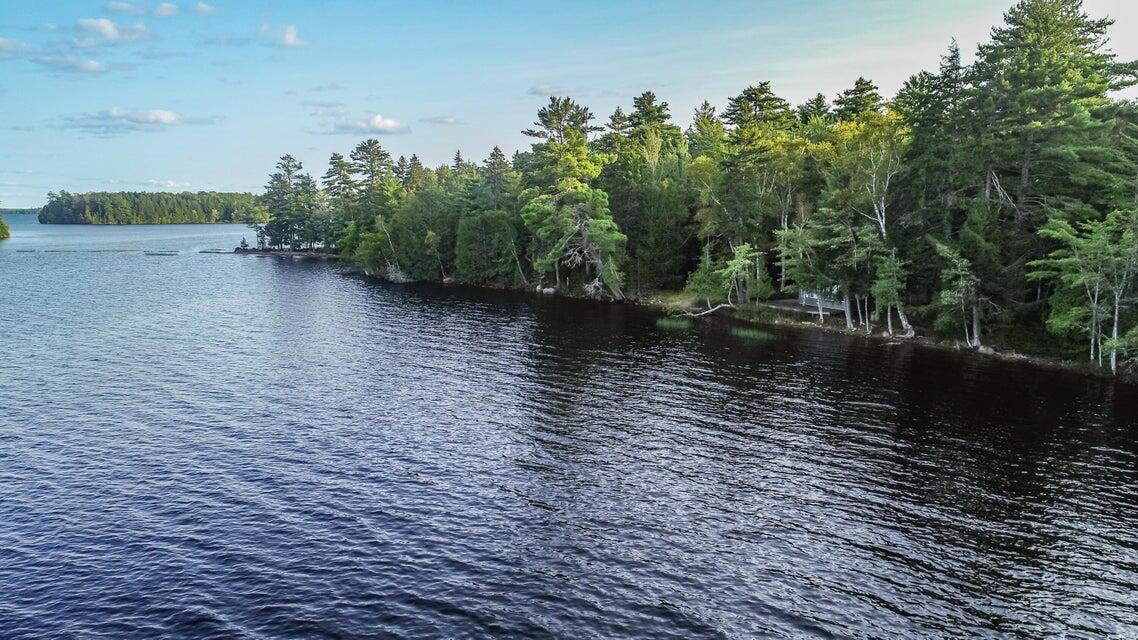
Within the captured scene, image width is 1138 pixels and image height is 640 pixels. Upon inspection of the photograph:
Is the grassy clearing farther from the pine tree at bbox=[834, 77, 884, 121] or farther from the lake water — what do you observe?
the pine tree at bbox=[834, 77, 884, 121]

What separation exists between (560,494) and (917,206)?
158 feet

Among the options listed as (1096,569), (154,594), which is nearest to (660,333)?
(1096,569)

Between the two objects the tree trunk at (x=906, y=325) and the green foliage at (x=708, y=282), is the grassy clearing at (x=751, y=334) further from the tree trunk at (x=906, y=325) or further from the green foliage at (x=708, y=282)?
the tree trunk at (x=906, y=325)

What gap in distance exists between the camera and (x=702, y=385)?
162 ft

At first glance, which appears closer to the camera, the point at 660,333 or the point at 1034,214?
the point at 1034,214

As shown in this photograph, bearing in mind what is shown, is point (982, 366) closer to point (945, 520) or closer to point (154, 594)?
point (945, 520)

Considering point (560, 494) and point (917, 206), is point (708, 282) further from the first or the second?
point (560, 494)

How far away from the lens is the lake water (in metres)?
22.5

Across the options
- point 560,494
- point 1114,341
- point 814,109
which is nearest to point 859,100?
point 814,109

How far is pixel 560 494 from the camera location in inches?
Result: 1238

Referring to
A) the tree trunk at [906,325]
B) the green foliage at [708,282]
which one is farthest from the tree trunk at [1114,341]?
the green foliage at [708,282]

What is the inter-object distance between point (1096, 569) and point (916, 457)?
10988mm

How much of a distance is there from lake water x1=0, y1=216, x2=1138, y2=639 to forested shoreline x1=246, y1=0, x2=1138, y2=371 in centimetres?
619

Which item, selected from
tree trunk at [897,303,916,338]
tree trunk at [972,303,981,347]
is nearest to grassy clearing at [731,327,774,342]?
tree trunk at [897,303,916,338]
